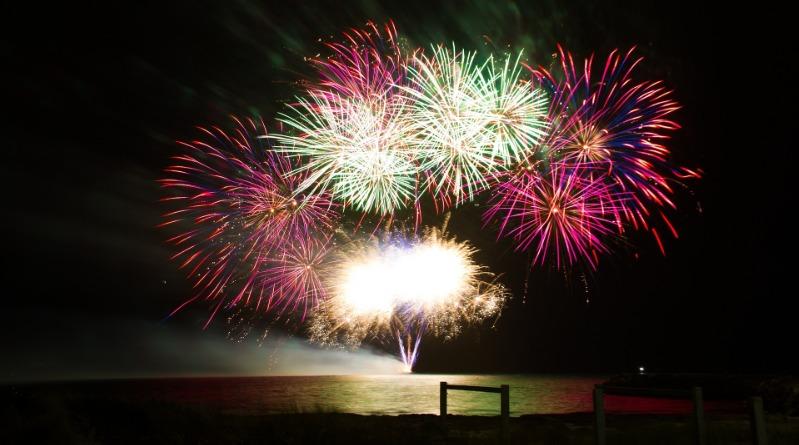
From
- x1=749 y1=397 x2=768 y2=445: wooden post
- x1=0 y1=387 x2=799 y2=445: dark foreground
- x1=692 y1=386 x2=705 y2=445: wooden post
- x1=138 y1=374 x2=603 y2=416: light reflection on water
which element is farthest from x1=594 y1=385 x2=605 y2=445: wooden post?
x1=138 y1=374 x2=603 y2=416: light reflection on water

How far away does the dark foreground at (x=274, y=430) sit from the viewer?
9.80 m

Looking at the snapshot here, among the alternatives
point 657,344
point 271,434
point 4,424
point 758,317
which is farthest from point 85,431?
point 657,344

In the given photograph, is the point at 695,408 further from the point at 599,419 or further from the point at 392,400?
the point at 392,400

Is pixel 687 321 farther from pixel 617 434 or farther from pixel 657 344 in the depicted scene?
pixel 617 434

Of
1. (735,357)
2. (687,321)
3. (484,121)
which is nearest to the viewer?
(484,121)

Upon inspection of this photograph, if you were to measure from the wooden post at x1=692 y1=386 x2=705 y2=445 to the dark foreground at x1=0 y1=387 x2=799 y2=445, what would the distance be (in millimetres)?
2424

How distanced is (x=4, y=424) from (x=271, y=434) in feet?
14.1

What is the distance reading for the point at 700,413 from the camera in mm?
7965

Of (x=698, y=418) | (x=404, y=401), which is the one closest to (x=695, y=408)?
(x=698, y=418)

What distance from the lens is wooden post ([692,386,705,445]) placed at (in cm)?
776

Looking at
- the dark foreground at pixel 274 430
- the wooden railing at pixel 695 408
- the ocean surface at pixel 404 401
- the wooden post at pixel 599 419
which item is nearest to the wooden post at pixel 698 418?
the wooden railing at pixel 695 408

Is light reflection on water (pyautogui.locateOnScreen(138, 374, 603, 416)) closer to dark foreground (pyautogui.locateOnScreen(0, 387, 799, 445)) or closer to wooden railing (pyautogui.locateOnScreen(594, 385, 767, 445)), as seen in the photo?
dark foreground (pyautogui.locateOnScreen(0, 387, 799, 445))

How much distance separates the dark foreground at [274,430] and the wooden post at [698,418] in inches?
95.4

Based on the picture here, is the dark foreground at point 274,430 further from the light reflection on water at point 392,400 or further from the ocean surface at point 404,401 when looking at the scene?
the light reflection on water at point 392,400
